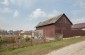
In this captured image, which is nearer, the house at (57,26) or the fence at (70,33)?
the fence at (70,33)

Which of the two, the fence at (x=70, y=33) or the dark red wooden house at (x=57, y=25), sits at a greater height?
the dark red wooden house at (x=57, y=25)

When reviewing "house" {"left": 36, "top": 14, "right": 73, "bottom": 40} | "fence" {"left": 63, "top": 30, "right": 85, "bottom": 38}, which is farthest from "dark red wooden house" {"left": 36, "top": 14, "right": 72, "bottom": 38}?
"fence" {"left": 63, "top": 30, "right": 85, "bottom": 38}

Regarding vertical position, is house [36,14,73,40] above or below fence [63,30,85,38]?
above

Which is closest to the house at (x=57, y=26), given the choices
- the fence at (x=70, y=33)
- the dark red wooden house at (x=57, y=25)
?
the dark red wooden house at (x=57, y=25)

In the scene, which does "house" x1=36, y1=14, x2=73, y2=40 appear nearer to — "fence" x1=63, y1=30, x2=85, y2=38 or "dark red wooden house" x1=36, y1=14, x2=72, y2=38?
"dark red wooden house" x1=36, y1=14, x2=72, y2=38

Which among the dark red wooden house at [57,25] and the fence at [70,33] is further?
the dark red wooden house at [57,25]

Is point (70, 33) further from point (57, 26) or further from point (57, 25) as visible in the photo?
point (57, 25)

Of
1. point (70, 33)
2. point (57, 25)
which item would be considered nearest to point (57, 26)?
point (57, 25)

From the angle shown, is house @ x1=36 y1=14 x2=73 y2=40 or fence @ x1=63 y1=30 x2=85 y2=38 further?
house @ x1=36 y1=14 x2=73 y2=40

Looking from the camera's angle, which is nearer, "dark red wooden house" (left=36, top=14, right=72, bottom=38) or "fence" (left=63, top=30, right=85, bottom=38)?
"fence" (left=63, top=30, right=85, bottom=38)

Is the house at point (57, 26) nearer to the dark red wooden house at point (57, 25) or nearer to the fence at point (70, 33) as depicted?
the dark red wooden house at point (57, 25)

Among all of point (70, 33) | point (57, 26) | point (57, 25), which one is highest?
point (57, 25)

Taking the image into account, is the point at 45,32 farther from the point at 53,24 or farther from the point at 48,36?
the point at 53,24

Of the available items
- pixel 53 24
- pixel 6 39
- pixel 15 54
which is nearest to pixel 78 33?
pixel 53 24
